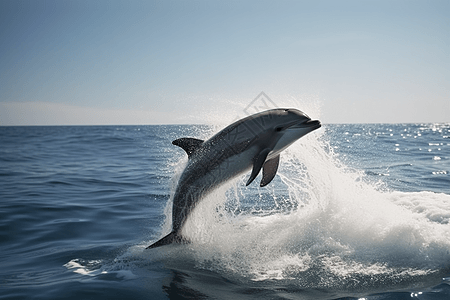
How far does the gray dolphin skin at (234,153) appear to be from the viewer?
4.84 metres

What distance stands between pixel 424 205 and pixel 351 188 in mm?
1472

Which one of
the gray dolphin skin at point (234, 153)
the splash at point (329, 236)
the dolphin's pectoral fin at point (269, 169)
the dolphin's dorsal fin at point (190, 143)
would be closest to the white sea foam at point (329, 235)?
the splash at point (329, 236)

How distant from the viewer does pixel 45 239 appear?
642cm

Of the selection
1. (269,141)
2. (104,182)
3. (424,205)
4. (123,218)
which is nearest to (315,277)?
(269,141)

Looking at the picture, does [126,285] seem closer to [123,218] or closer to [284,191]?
[123,218]

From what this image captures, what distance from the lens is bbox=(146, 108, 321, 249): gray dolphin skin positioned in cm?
484

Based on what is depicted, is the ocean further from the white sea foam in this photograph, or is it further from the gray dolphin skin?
the gray dolphin skin

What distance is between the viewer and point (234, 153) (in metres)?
5.07

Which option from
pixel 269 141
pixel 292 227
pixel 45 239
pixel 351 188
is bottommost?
pixel 45 239

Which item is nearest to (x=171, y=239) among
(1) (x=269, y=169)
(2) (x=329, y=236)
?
(1) (x=269, y=169)

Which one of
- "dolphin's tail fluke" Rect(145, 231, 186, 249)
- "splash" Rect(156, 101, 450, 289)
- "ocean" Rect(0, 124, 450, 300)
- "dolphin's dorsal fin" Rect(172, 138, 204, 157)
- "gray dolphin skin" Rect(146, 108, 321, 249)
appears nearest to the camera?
"ocean" Rect(0, 124, 450, 300)

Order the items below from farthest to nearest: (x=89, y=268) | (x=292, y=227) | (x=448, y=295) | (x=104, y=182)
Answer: (x=104, y=182)
(x=292, y=227)
(x=89, y=268)
(x=448, y=295)

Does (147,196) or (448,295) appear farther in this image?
(147,196)

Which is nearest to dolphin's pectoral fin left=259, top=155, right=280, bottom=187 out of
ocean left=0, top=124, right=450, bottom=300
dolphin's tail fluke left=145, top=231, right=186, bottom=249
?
ocean left=0, top=124, right=450, bottom=300
